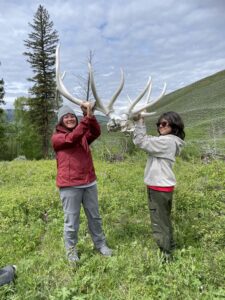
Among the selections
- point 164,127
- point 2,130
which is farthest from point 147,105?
point 2,130

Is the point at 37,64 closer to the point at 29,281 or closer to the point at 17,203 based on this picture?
the point at 17,203

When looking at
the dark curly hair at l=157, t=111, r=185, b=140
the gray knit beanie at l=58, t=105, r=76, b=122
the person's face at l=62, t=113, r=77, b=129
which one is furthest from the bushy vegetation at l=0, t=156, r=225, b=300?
the gray knit beanie at l=58, t=105, r=76, b=122

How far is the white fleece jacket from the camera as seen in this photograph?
4508mm

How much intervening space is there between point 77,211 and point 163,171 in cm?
129

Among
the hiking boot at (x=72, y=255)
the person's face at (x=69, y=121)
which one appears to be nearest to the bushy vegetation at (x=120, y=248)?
the hiking boot at (x=72, y=255)

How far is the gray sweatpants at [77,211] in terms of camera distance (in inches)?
186

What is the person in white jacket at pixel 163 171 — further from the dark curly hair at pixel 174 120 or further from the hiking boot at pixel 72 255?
the hiking boot at pixel 72 255

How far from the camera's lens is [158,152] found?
4.57m

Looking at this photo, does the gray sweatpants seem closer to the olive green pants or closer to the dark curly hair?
the olive green pants

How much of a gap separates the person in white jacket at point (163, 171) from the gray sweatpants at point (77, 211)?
82 centimetres

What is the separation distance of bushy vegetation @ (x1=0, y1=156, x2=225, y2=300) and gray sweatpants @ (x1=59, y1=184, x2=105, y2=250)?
25 centimetres

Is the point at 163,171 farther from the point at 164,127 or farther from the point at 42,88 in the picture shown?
the point at 42,88

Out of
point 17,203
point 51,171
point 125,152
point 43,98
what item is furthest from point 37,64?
point 17,203

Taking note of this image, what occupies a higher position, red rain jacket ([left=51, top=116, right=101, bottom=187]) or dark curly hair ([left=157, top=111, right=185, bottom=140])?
dark curly hair ([left=157, top=111, right=185, bottom=140])
